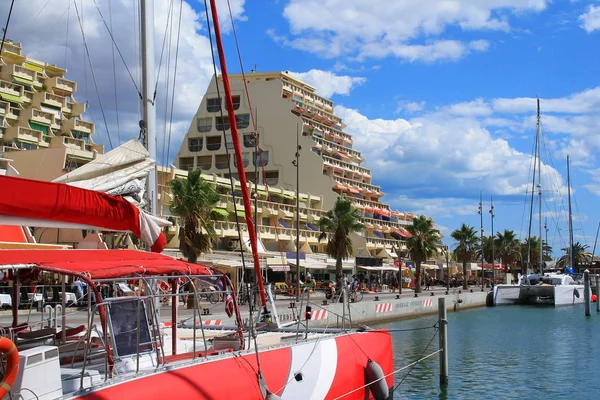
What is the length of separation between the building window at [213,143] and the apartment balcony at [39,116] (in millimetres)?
23660

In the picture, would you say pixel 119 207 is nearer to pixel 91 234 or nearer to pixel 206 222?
pixel 206 222

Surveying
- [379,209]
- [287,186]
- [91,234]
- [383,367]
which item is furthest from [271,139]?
[383,367]

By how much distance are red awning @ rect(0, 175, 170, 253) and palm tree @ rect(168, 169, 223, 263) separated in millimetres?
26447

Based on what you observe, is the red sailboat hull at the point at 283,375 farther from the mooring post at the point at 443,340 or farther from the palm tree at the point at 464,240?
the palm tree at the point at 464,240

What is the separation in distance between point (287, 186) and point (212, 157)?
11033mm

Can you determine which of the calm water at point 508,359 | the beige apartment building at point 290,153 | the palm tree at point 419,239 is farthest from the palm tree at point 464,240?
the calm water at point 508,359

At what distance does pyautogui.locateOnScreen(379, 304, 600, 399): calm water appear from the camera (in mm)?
20703

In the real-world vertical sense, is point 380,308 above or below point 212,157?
below

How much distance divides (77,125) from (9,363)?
7497 centimetres

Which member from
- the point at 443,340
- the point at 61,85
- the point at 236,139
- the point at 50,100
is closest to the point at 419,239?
the point at 50,100

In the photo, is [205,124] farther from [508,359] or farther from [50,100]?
[508,359]

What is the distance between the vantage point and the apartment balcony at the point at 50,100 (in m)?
75.4

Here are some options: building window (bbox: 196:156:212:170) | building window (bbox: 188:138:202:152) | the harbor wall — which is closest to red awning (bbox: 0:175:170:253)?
the harbor wall

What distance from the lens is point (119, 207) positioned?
37.3 ft
